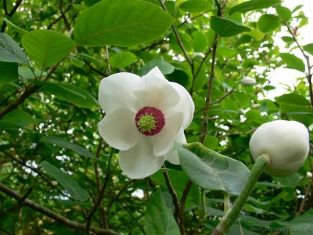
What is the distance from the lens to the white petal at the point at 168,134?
2.61 ft

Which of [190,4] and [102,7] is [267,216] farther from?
[102,7]

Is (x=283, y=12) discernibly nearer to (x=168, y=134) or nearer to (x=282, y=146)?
(x=168, y=134)

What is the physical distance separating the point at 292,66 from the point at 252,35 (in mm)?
497

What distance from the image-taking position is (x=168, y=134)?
2.68 ft

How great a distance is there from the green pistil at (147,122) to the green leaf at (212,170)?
0.56 ft

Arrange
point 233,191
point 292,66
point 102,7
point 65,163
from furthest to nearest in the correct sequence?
point 65,163, point 292,66, point 102,7, point 233,191

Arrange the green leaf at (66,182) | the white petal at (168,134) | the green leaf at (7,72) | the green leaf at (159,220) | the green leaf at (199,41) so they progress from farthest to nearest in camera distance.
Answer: the green leaf at (199,41) < the green leaf at (66,182) < the green leaf at (7,72) < the white petal at (168,134) < the green leaf at (159,220)

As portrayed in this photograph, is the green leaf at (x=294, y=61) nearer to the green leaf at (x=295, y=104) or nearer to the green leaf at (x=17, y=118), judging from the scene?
the green leaf at (x=295, y=104)

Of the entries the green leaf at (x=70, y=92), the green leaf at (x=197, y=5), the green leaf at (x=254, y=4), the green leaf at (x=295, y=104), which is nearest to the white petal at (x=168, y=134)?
the green leaf at (x=70, y=92)

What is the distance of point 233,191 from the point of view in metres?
0.62

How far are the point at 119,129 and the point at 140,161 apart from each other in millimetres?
71

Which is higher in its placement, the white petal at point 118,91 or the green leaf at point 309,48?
the white petal at point 118,91

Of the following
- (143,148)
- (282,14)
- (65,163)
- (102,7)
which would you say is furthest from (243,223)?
(65,163)

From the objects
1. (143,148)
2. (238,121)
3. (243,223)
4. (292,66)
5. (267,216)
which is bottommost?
(267,216)
